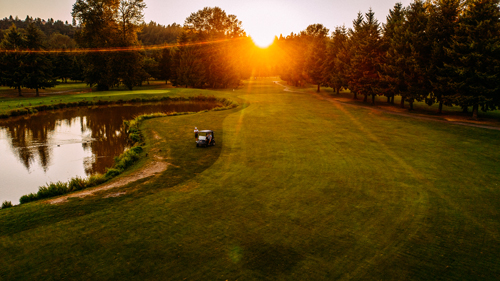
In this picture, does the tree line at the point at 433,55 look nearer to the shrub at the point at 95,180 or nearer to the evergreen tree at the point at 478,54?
the evergreen tree at the point at 478,54

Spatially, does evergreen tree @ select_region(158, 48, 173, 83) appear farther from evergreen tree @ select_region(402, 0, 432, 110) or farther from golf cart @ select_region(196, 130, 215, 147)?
golf cart @ select_region(196, 130, 215, 147)

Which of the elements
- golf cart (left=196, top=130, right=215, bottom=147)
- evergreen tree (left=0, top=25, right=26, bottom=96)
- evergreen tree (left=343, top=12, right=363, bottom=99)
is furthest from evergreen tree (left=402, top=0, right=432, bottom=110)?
evergreen tree (left=0, top=25, right=26, bottom=96)

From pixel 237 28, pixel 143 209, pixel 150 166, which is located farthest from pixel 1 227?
pixel 237 28

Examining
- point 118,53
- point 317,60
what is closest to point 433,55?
point 317,60

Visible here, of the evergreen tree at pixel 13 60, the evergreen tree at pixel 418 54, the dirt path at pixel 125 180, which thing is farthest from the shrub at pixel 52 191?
the evergreen tree at pixel 13 60

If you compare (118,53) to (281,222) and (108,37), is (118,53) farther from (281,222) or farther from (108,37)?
(281,222)

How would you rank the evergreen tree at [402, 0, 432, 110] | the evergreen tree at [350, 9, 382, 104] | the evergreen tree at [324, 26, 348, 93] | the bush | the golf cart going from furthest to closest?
the evergreen tree at [324, 26, 348, 93], the evergreen tree at [350, 9, 382, 104], the evergreen tree at [402, 0, 432, 110], the golf cart, the bush

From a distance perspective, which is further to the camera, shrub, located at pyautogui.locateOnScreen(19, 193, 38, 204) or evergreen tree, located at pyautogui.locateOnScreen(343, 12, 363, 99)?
evergreen tree, located at pyautogui.locateOnScreen(343, 12, 363, 99)
